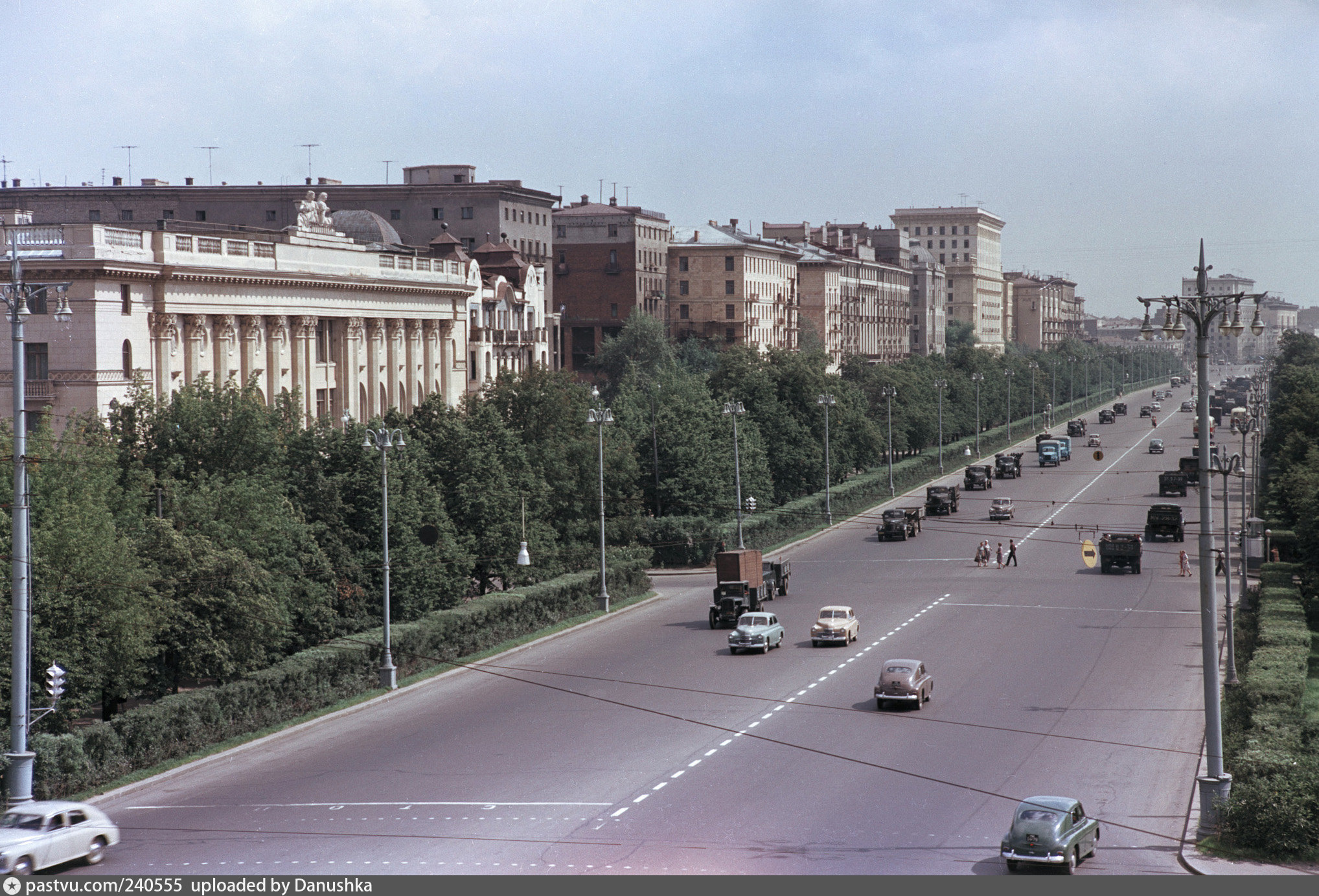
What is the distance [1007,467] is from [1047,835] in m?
88.9

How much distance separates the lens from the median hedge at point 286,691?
3175 cm

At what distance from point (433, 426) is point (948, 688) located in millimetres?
29024

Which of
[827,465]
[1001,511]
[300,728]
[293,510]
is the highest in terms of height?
[293,510]

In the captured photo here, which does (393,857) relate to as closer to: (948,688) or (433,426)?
(948,688)

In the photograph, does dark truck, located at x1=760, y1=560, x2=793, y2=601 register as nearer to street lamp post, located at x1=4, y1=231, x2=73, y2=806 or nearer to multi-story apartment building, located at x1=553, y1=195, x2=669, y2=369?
street lamp post, located at x1=4, y1=231, x2=73, y2=806

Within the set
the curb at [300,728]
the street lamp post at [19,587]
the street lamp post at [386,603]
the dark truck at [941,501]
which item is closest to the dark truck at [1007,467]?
the dark truck at [941,501]

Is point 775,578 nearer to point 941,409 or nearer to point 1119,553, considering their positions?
point 1119,553

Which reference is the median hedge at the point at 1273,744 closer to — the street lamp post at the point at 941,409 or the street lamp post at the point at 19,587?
the street lamp post at the point at 19,587

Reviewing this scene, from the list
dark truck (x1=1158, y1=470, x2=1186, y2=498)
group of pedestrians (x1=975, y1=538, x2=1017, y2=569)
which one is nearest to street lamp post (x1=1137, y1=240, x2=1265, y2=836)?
group of pedestrians (x1=975, y1=538, x2=1017, y2=569)

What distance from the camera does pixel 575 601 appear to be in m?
57.3

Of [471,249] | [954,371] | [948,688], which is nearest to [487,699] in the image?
[948,688]

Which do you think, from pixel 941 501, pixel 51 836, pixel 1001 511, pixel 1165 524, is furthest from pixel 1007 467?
pixel 51 836

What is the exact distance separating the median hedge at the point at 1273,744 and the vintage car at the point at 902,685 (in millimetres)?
7293

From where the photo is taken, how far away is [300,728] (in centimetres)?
3834
